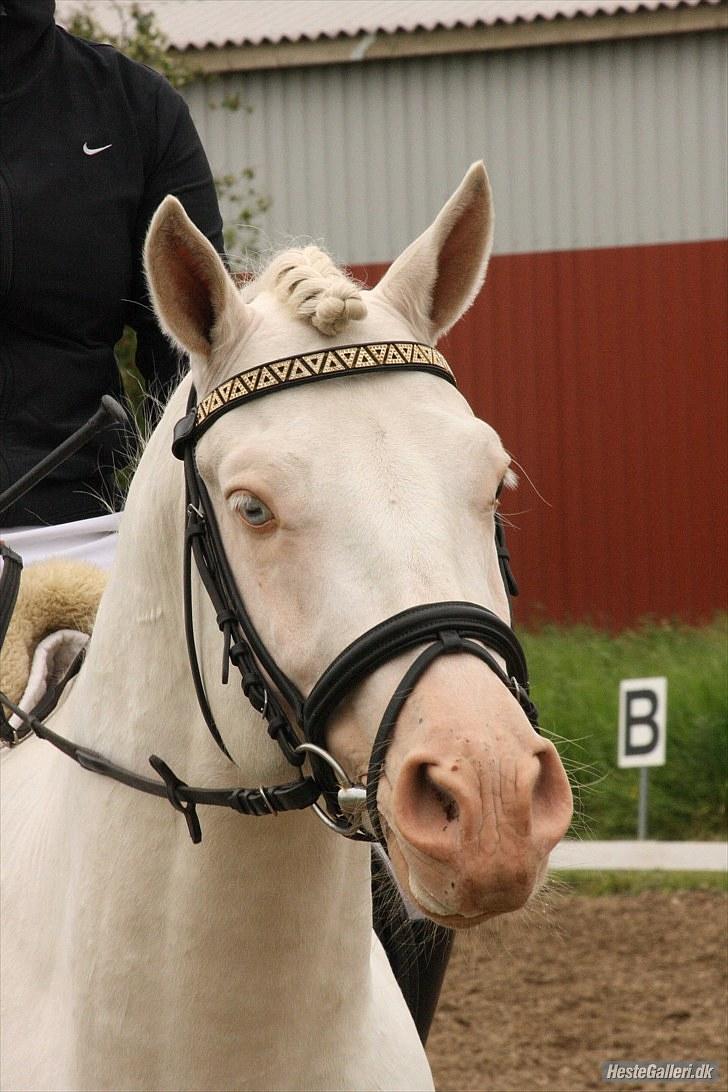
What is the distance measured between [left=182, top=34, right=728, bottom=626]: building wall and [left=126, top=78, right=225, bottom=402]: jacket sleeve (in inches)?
272

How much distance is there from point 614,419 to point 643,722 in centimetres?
391

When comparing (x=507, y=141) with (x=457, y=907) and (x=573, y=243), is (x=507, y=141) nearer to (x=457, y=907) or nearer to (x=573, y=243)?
(x=573, y=243)

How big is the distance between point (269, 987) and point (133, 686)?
0.48 m

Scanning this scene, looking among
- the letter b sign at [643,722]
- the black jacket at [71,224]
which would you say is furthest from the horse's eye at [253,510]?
the letter b sign at [643,722]

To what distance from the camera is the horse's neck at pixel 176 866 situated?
200cm

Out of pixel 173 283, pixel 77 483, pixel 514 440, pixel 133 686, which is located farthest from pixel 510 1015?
pixel 514 440

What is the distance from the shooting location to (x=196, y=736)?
6.59ft

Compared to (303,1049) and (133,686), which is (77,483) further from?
(303,1049)

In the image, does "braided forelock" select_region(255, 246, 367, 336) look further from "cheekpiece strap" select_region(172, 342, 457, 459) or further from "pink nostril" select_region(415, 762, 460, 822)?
"pink nostril" select_region(415, 762, 460, 822)

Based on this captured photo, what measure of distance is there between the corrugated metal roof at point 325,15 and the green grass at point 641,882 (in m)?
6.82

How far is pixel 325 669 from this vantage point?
1745 millimetres

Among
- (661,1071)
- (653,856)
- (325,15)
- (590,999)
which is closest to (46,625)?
(661,1071)

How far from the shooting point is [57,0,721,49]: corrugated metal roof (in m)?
10.9

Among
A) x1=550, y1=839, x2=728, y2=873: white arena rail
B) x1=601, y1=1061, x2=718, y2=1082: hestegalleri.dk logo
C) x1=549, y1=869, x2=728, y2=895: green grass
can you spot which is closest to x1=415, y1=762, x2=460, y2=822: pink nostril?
x1=601, y1=1061, x2=718, y2=1082: hestegalleri.dk logo
